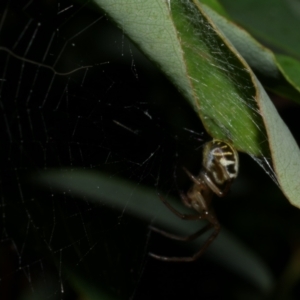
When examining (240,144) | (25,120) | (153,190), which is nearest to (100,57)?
(25,120)

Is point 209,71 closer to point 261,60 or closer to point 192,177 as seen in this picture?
point 261,60

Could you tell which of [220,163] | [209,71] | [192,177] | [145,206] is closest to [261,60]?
[209,71]

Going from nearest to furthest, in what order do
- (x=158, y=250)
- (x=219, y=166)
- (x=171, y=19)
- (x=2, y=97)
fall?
1. (x=171, y=19)
2. (x=219, y=166)
3. (x=2, y=97)
4. (x=158, y=250)

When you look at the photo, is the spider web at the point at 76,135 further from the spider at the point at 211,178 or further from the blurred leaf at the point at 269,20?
the blurred leaf at the point at 269,20

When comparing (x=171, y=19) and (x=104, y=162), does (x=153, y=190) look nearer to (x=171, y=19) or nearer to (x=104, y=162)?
(x=104, y=162)

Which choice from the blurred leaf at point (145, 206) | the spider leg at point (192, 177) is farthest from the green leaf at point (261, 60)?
the blurred leaf at point (145, 206)

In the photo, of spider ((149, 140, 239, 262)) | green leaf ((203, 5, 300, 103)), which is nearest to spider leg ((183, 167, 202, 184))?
spider ((149, 140, 239, 262))

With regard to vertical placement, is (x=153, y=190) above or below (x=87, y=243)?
above
